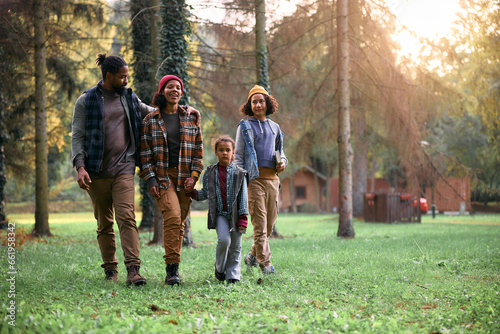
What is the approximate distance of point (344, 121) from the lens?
472 inches

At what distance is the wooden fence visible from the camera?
20344mm

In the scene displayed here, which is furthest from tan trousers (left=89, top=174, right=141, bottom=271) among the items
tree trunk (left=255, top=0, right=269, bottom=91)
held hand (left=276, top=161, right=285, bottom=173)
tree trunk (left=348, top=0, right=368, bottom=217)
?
tree trunk (left=348, top=0, right=368, bottom=217)

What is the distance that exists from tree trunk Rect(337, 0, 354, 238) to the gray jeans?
711 cm

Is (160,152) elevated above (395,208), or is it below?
above

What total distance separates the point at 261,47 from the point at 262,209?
7895 mm

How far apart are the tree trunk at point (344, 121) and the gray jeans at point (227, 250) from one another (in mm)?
7110

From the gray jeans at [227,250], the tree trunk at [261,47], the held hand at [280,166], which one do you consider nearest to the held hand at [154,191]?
the gray jeans at [227,250]

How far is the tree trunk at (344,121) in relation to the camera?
12.0 meters

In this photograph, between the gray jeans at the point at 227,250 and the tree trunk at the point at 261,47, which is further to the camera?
the tree trunk at the point at 261,47

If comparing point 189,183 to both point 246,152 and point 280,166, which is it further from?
point 280,166

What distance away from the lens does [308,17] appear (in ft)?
44.3

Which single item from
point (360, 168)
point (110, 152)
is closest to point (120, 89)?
point (110, 152)

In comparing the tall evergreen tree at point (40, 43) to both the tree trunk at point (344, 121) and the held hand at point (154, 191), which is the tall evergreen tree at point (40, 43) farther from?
the held hand at point (154, 191)

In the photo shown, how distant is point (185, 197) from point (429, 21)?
11.9m
